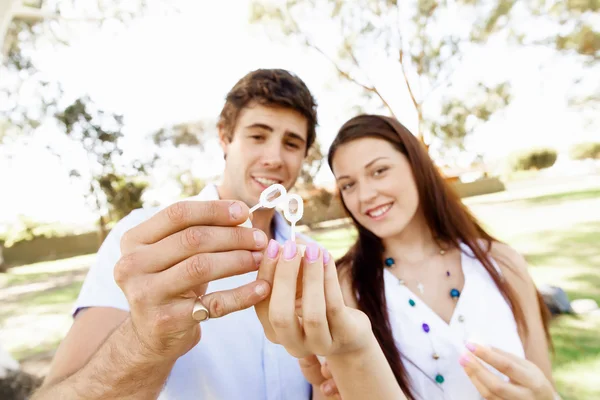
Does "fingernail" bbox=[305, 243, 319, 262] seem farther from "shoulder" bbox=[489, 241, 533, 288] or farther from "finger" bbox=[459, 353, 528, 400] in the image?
"shoulder" bbox=[489, 241, 533, 288]

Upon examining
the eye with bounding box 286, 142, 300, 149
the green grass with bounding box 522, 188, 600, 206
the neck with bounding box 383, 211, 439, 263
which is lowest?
the green grass with bounding box 522, 188, 600, 206

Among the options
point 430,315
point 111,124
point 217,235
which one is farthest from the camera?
point 111,124

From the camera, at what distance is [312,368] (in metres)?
1.59

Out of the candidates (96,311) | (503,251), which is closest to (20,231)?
(96,311)

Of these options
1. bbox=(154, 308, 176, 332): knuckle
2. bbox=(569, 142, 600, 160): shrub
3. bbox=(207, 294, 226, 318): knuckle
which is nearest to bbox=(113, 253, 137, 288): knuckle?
bbox=(154, 308, 176, 332): knuckle

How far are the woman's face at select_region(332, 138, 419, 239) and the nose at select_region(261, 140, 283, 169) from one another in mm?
398

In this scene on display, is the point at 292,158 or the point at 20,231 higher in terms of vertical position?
the point at 292,158

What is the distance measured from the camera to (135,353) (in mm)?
1203

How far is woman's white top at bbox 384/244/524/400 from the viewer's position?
194 cm

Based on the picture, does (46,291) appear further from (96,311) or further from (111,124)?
(96,311)

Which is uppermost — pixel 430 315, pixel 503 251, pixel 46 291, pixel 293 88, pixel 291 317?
pixel 293 88

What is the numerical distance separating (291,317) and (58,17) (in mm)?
9206

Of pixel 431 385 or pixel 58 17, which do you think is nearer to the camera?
pixel 431 385

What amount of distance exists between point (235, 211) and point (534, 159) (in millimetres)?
30016
